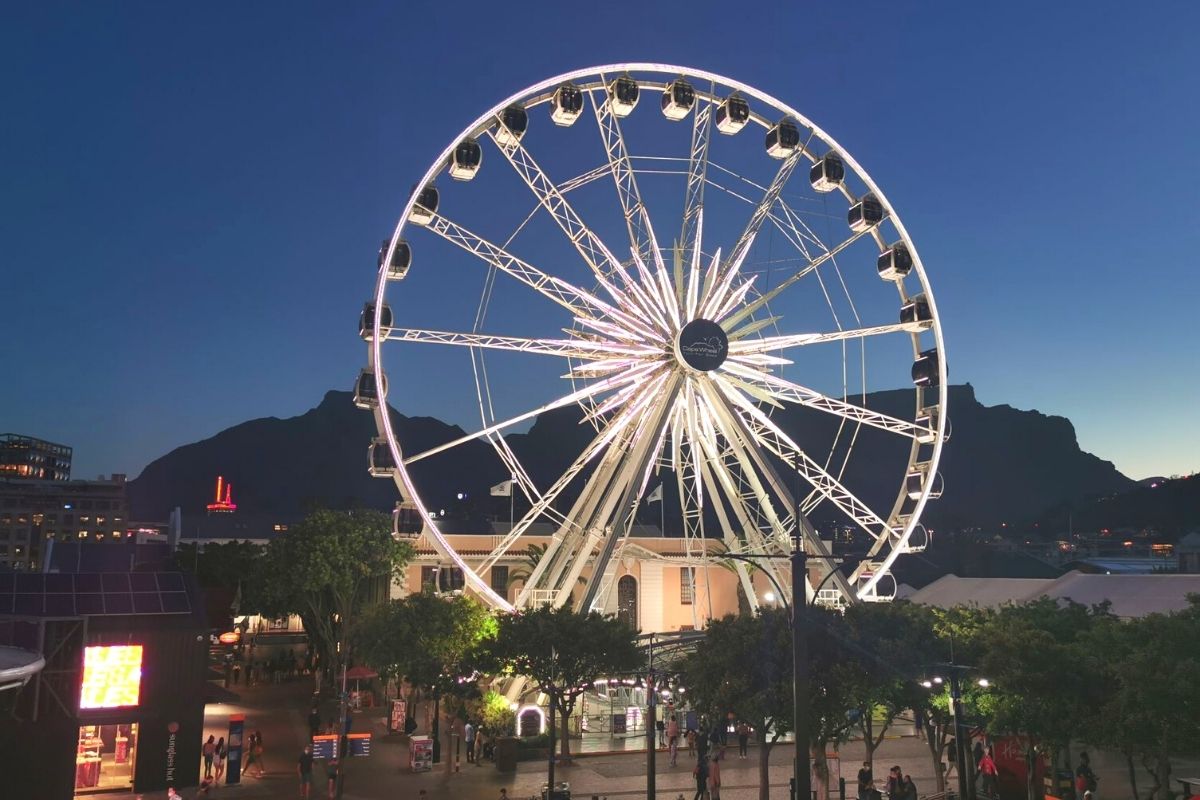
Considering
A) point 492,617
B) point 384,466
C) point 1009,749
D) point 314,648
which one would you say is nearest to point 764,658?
point 1009,749

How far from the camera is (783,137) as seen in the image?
3453cm

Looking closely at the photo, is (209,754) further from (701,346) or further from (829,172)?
(829,172)

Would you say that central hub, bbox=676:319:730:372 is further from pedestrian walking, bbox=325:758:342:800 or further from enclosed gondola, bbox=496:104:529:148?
pedestrian walking, bbox=325:758:342:800

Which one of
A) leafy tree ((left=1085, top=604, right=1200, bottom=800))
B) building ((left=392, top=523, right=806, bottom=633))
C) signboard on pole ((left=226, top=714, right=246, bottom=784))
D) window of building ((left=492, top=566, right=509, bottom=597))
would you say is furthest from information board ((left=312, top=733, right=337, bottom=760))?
window of building ((left=492, top=566, right=509, bottom=597))

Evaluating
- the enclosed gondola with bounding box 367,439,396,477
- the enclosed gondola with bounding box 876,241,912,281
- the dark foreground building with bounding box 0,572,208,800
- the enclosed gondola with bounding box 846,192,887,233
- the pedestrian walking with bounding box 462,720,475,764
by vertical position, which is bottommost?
the pedestrian walking with bounding box 462,720,475,764

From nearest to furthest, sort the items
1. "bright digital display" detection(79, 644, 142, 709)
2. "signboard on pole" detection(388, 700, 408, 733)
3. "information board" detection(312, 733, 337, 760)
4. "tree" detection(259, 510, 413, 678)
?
"bright digital display" detection(79, 644, 142, 709), "information board" detection(312, 733, 337, 760), "signboard on pole" detection(388, 700, 408, 733), "tree" detection(259, 510, 413, 678)

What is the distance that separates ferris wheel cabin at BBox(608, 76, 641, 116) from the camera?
3222 cm

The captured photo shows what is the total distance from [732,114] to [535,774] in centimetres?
2284

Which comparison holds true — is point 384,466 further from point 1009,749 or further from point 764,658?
point 1009,749

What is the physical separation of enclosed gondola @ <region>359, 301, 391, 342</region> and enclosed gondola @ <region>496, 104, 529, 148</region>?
21.7ft

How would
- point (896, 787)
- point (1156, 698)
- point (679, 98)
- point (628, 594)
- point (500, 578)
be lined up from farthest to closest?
1. point (628, 594)
2. point (500, 578)
3. point (679, 98)
4. point (896, 787)
5. point (1156, 698)

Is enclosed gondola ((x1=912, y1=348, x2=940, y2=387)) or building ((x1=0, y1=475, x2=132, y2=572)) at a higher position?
building ((x1=0, y1=475, x2=132, y2=572))

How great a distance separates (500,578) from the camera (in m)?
59.1

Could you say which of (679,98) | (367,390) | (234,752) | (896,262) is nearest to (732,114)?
→ (679,98)
